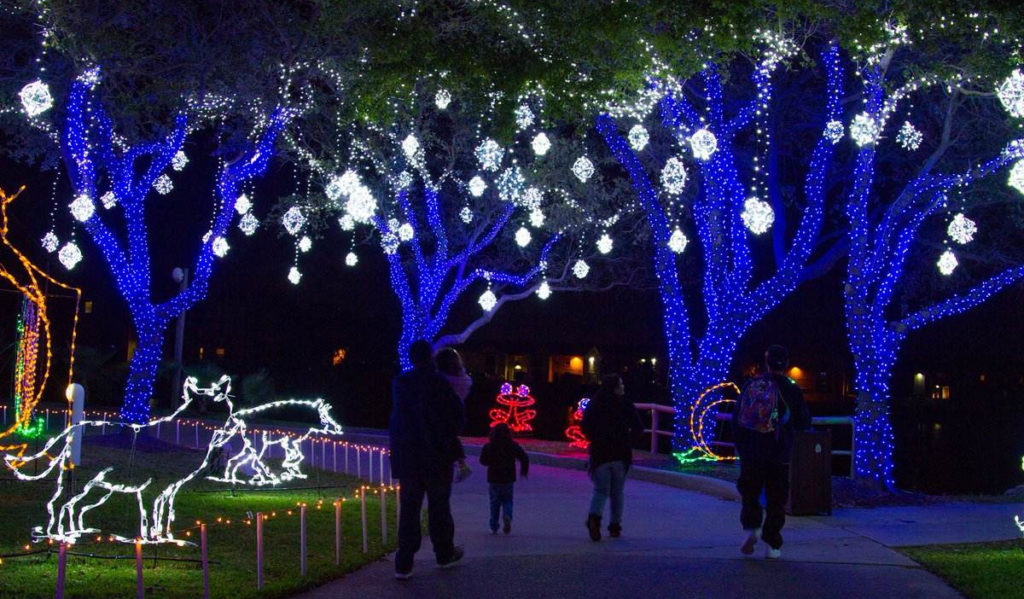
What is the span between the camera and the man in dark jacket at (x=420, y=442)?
8203 mm

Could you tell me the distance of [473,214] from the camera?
2577 centimetres

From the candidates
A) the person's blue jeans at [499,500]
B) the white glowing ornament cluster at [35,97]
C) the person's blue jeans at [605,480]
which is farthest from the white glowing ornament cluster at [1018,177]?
the white glowing ornament cluster at [35,97]

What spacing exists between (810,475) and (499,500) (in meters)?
3.62

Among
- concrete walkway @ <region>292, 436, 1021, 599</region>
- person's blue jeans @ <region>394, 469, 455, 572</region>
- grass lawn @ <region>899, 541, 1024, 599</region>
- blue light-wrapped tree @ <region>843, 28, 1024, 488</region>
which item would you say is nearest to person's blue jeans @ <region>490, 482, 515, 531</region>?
concrete walkway @ <region>292, 436, 1021, 599</region>

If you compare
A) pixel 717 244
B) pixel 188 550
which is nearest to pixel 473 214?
pixel 717 244

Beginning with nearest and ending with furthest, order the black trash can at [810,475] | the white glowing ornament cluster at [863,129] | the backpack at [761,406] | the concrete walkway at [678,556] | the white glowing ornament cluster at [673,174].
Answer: the concrete walkway at [678,556] → the backpack at [761,406] → the black trash can at [810,475] → the white glowing ornament cluster at [863,129] → the white glowing ornament cluster at [673,174]

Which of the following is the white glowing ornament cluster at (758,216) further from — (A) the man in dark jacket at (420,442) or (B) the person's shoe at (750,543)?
(A) the man in dark jacket at (420,442)

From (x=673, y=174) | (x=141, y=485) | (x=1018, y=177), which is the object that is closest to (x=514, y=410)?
(x=673, y=174)

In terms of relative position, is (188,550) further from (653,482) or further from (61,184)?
(61,184)

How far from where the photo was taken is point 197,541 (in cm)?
997

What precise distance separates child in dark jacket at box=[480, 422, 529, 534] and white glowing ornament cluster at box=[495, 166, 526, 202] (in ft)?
40.2

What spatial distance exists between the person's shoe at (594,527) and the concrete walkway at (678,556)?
0.09 m

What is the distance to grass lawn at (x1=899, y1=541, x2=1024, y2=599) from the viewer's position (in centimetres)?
804

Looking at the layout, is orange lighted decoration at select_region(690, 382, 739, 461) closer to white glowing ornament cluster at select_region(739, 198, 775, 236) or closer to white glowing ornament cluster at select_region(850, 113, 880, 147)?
white glowing ornament cluster at select_region(739, 198, 775, 236)
